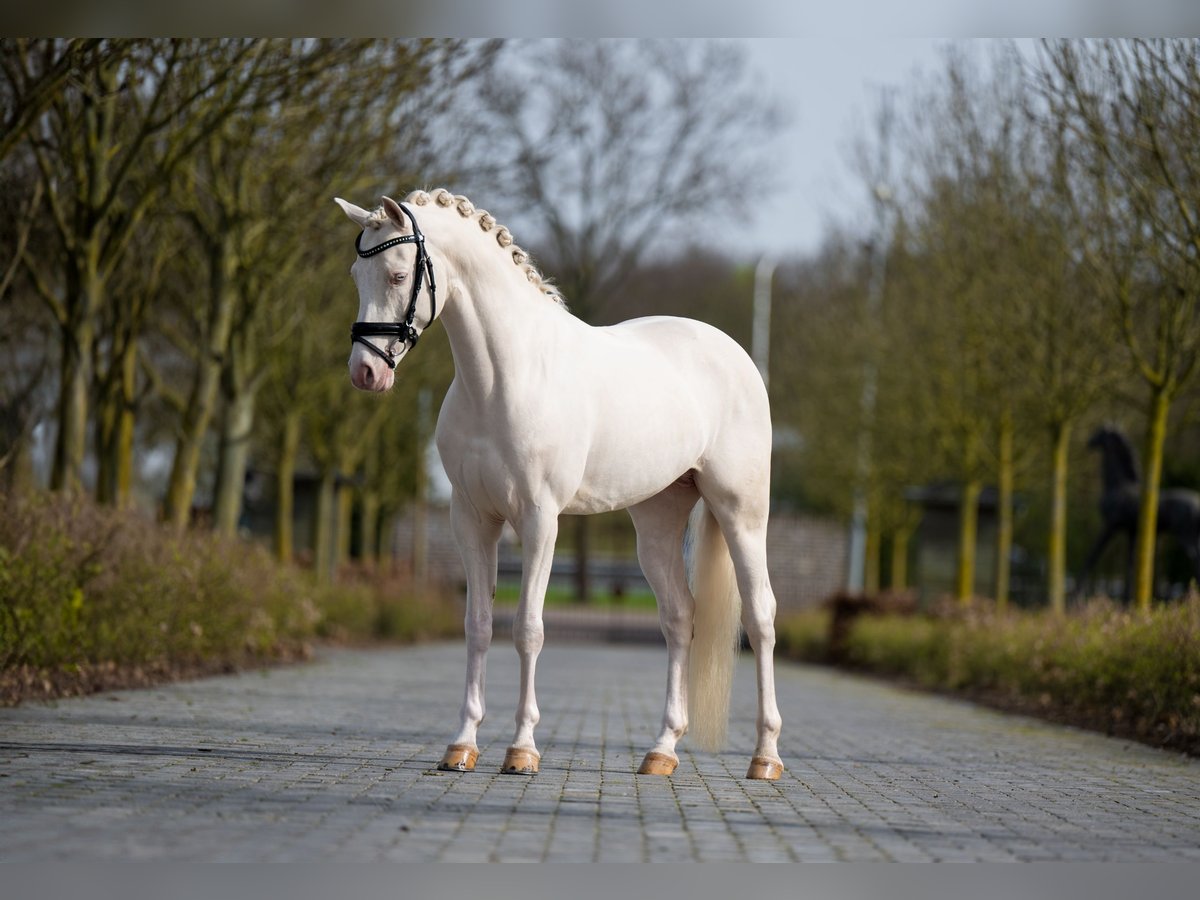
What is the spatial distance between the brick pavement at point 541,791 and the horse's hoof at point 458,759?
0.38 ft

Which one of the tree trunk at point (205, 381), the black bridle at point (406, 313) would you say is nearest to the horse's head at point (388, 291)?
the black bridle at point (406, 313)

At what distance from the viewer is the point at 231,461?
17922mm

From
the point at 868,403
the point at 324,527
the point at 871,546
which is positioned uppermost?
the point at 868,403

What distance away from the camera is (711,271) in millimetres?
51375

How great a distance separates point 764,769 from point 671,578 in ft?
3.70

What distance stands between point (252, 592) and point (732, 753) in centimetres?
754

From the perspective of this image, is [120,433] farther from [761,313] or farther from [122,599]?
[761,313]

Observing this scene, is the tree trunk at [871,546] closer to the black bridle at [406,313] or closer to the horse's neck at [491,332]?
the horse's neck at [491,332]

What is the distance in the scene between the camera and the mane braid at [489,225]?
725 centimetres

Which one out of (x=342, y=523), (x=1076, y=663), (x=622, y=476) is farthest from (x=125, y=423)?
(x=342, y=523)

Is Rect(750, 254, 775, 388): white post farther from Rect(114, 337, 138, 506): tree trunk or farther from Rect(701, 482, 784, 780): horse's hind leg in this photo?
Rect(701, 482, 784, 780): horse's hind leg

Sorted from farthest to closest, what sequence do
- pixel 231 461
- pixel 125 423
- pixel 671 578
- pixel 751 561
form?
pixel 231 461, pixel 125 423, pixel 671 578, pixel 751 561

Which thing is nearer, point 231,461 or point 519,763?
point 519,763

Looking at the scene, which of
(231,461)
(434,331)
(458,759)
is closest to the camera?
(458,759)
